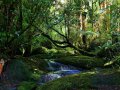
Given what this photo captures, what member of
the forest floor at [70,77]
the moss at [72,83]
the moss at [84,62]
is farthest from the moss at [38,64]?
the moss at [72,83]

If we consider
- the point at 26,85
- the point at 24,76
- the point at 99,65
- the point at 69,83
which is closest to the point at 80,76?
the point at 69,83

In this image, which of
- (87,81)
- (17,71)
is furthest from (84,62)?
(87,81)

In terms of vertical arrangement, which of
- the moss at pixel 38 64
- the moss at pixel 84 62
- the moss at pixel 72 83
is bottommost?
the moss at pixel 84 62

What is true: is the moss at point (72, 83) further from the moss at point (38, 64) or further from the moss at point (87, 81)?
the moss at point (38, 64)

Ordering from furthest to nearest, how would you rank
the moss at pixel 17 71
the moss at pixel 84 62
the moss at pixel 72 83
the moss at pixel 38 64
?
the moss at pixel 84 62 < the moss at pixel 38 64 < the moss at pixel 17 71 < the moss at pixel 72 83

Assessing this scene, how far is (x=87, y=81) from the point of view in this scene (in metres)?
8.46

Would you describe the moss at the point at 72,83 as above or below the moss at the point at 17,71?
above

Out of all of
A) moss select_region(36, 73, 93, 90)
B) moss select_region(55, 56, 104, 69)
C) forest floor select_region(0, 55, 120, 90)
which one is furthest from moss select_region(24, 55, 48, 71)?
moss select_region(36, 73, 93, 90)

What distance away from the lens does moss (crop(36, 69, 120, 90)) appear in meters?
8.30

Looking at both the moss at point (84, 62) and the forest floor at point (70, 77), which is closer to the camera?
the forest floor at point (70, 77)

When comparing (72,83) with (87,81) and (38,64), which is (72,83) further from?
(38,64)

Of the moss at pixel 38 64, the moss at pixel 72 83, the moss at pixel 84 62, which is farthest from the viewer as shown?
the moss at pixel 84 62

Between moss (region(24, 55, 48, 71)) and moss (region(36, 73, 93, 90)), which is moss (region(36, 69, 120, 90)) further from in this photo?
moss (region(24, 55, 48, 71))

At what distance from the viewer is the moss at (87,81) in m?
8.30
